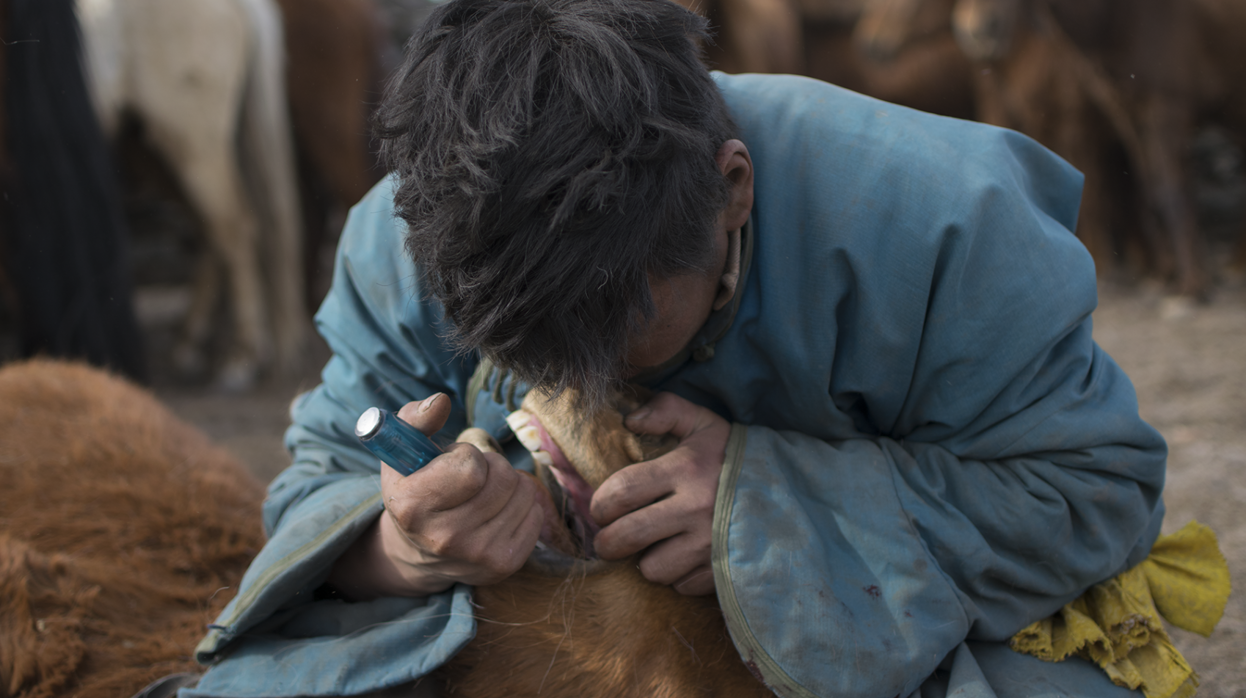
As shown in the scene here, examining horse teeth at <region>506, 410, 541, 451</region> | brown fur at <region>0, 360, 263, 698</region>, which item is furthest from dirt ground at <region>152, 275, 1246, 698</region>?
horse teeth at <region>506, 410, 541, 451</region>

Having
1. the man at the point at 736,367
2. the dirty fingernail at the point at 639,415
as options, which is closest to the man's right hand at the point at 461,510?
the man at the point at 736,367

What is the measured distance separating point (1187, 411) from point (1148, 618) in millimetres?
2050

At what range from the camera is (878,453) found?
1.08m

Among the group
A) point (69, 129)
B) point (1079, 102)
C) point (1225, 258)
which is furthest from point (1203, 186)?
point (69, 129)

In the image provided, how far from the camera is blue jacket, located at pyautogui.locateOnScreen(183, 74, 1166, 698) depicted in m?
0.99

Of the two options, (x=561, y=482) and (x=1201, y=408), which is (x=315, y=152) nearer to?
(x=561, y=482)

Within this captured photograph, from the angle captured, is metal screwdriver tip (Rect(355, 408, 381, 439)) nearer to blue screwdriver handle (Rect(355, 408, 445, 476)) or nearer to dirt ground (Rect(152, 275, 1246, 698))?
blue screwdriver handle (Rect(355, 408, 445, 476))

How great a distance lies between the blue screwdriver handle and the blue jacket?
0.19 metres

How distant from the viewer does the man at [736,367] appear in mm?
827

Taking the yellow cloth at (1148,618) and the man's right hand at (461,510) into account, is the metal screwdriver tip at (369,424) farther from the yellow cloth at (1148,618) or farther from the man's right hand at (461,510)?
the yellow cloth at (1148,618)

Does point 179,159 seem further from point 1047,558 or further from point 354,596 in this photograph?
point 1047,558

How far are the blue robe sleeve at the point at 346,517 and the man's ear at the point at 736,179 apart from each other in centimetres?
36

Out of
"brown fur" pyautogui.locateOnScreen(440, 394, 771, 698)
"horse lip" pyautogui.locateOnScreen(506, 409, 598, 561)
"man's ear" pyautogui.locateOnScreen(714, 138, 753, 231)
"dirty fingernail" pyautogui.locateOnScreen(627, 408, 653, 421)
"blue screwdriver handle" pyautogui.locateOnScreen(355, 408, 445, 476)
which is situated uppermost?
"man's ear" pyautogui.locateOnScreen(714, 138, 753, 231)

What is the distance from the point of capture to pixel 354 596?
118 cm
